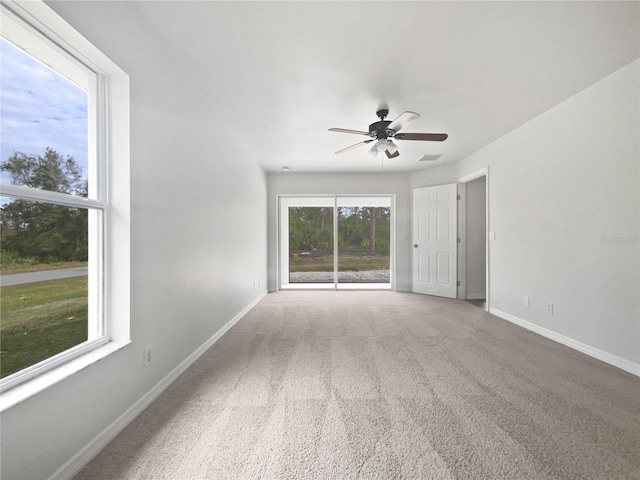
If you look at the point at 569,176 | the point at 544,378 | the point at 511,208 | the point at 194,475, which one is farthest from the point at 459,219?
the point at 194,475

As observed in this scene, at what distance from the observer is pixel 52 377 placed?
4.10 feet

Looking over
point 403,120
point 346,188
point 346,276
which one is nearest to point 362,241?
point 346,276

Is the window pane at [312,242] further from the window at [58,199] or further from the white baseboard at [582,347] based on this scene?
the window at [58,199]

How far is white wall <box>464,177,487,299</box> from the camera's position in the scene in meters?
5.18

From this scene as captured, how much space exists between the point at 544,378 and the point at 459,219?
337cm

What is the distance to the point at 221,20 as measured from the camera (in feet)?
5.97

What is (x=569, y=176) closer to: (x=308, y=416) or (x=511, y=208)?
(x=511, y=208)

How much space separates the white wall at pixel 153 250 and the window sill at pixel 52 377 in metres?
0.03

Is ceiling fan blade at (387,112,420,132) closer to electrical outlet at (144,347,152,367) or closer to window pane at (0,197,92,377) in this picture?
window pane at (0,197,92,377)

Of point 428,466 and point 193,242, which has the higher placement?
point 193,242

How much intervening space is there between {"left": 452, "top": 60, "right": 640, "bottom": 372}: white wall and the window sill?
3682mm

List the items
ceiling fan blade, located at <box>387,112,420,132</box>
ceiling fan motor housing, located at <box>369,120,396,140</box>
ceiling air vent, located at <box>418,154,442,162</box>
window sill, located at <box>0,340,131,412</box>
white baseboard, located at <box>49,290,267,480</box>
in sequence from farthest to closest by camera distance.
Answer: ceiling air vent, located at <box>418,154,442,162</box>, ceiling fan motor housing, located at <box>369,120,396,140</box>, ceiling fan blade, located at <box>387,112,420,132</box>, white baseboard, located at <box>49,290,267,480</box>, window sill, located at <box>0,340,131,412</box>

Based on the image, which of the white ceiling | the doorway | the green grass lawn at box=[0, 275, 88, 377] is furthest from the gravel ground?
the green grass lawn at box=[0, 275, 88, 377]

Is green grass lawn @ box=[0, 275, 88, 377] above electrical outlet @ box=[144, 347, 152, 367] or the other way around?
above
